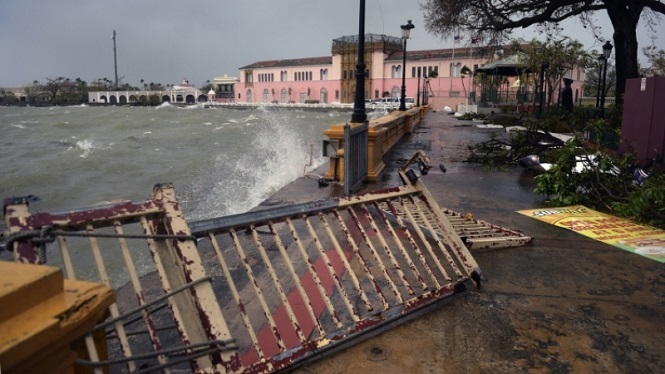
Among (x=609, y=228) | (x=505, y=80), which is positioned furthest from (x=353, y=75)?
(x=609, y=228)

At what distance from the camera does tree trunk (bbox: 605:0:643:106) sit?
1903cm

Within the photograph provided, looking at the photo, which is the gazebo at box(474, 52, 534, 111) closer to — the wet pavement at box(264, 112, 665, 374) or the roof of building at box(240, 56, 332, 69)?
the wet pavement at box(264, 112, 665, 374)

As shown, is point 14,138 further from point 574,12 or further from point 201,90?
point 201,90

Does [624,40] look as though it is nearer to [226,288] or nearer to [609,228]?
[609,228]

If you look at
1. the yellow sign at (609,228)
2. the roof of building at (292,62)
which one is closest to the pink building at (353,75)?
the roof of building at (292,62)

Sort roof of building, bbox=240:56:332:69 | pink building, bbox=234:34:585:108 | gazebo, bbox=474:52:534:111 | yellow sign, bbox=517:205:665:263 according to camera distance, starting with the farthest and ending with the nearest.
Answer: roof of building, bbox=240:56:332:69 < pink building, bbox=234:34:585:108 < gazebo, bbox=474:52:534:111 < yellow sign, bbox=517:205:665:263

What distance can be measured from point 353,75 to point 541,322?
312 feet

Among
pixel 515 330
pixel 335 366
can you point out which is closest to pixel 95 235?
pixel 335 366

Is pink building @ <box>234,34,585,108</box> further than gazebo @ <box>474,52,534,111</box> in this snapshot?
Yes

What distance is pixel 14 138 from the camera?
129 feet

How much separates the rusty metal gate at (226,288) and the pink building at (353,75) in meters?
58.2

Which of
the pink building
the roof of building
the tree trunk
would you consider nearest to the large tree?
the tree trunk

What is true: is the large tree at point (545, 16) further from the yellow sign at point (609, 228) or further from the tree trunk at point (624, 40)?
the yellow sign at point (609, 228)

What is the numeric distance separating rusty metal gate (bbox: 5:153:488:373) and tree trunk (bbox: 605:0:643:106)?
18.2 m
